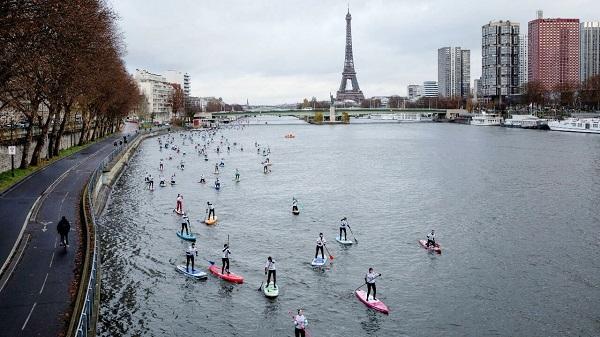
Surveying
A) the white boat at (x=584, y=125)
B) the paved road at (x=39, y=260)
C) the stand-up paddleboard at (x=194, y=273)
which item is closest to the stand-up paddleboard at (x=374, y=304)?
the stand-up paddleboard at (x=194, y=273)

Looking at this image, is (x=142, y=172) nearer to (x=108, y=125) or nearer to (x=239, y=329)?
(x=239, y=329)

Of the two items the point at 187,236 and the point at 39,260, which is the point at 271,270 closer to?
the point at 39,260

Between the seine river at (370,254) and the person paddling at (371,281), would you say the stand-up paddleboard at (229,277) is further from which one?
the person paddling at (371,281)

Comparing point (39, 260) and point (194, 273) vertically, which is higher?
point (39, 260)

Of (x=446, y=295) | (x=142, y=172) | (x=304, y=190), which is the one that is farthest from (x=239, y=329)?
(x=142, y=172)

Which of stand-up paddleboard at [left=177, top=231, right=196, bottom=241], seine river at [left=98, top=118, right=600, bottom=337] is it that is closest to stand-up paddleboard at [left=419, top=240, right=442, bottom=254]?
seine river at [left=98, top=118, right=600, bottom=337]

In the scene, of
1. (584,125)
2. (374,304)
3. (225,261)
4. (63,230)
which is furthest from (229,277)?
(584,125)

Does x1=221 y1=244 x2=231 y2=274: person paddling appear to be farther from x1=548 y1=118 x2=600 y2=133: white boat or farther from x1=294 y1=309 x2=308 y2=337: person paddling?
x1=548 y1=118 x2=600 y2=133: white boat
